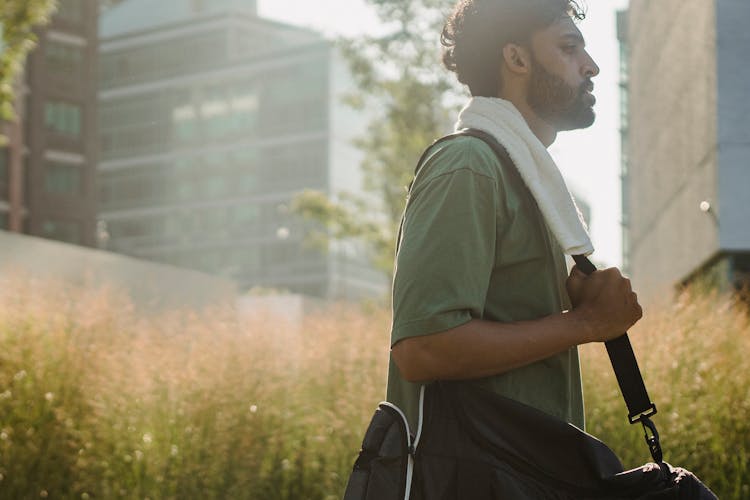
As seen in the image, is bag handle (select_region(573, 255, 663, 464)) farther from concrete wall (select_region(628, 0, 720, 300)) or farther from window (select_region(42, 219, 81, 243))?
window (select_region(42, 219, 81, 243))

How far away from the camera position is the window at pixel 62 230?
50.2m

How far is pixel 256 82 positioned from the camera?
7569 cm

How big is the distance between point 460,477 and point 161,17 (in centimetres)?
8202

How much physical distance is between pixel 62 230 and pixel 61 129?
457 cm

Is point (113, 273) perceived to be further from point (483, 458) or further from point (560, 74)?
point (483, 458)

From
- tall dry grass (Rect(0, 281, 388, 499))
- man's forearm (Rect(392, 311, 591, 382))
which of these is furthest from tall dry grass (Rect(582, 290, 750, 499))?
man's forearm (Rect(392, 311, 591, 382))

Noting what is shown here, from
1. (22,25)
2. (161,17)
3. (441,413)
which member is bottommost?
(441,413)

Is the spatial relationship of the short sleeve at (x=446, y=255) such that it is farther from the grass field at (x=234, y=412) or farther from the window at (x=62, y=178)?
the window at (x=62, y=178)

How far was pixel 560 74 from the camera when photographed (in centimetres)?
193

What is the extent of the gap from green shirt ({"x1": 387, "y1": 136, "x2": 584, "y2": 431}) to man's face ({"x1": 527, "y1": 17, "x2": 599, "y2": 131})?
210mm

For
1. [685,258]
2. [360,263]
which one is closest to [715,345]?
[685,258]

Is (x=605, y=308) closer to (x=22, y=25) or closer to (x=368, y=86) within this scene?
(x=22, y=25)

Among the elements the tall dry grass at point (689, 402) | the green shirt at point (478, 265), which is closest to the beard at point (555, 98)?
the green shirt at point (478, 265)

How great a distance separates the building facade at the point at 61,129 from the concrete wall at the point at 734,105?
39.3 m
